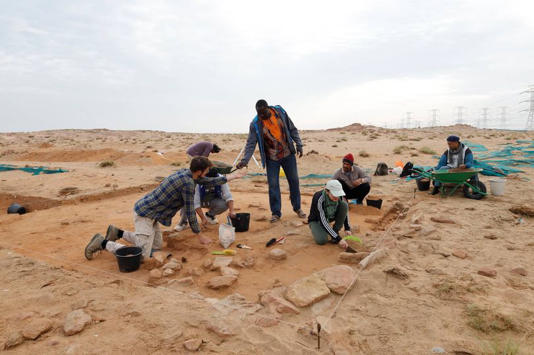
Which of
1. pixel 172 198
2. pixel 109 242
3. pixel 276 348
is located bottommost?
pixel 276 348

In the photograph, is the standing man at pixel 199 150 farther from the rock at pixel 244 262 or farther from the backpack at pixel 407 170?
the backpack at pixel 407 170

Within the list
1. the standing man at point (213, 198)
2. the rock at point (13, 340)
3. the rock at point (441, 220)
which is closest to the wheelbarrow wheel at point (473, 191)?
the rock at point (441, 220)

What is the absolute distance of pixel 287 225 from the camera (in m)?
5.16

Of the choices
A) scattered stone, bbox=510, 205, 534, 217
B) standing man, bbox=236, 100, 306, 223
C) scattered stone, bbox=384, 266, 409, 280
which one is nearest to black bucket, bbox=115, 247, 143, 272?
standing man, bbox=236, 100, 306, 223

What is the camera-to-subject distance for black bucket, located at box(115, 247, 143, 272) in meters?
3.65

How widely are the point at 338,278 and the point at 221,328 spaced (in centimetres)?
121

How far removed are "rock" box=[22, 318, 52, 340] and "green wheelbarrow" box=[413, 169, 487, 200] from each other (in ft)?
20.3

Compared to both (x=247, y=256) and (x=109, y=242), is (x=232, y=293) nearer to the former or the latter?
(x=247, y=256)

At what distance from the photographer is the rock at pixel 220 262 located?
366 cm

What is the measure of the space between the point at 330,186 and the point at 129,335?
99.5 inches

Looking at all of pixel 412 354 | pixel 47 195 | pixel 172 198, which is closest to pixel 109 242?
pixel 172 198

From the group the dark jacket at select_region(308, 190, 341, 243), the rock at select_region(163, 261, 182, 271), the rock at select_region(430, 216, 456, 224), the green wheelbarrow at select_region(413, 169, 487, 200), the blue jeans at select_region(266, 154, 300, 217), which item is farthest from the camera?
the green wheelbarrow at select_region(413, 169, 487, 200)

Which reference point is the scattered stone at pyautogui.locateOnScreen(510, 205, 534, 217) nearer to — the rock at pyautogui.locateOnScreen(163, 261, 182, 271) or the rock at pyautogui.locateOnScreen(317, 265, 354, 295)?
the rock at pyautogui.locateOnScreen(317, 265, 354, 295)

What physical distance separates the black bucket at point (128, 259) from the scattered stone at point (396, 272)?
2.68m
